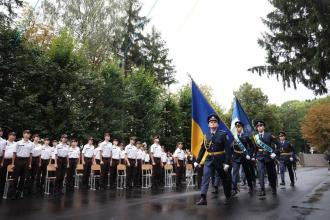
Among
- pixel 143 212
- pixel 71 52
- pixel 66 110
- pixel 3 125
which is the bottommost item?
pixel 143 212

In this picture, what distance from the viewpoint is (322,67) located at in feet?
48.2

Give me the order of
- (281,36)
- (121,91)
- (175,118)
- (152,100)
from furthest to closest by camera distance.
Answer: (175,118), (152,100), (121,91), (281,36)

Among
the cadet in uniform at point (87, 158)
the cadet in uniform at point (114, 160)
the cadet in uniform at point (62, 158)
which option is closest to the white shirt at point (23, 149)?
the cadet in uniform at point (62, 158)

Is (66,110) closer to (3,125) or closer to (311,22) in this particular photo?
(3,125)

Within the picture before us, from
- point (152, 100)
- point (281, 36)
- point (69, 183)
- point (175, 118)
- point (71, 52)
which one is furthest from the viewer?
point (175, 118)

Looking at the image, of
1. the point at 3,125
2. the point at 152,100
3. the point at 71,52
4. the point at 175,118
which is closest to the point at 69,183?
the point at 3,125

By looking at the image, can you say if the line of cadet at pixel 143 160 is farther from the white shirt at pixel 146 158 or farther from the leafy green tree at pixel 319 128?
the leafy green tree at pixel 319 128

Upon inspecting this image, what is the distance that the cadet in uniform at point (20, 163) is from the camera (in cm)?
1073

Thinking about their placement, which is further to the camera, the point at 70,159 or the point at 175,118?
the point at 175,118

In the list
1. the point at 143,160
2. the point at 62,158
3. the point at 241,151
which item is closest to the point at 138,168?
the point at 143,160

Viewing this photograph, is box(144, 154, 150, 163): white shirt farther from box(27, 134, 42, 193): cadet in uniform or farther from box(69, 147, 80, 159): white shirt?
box(27, 134, 42, 193): cadet in uniform

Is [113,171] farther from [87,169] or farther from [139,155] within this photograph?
[139,155]

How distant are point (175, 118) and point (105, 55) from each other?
8225 millimetres

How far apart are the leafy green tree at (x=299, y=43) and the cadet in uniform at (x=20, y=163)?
11.5 metres
